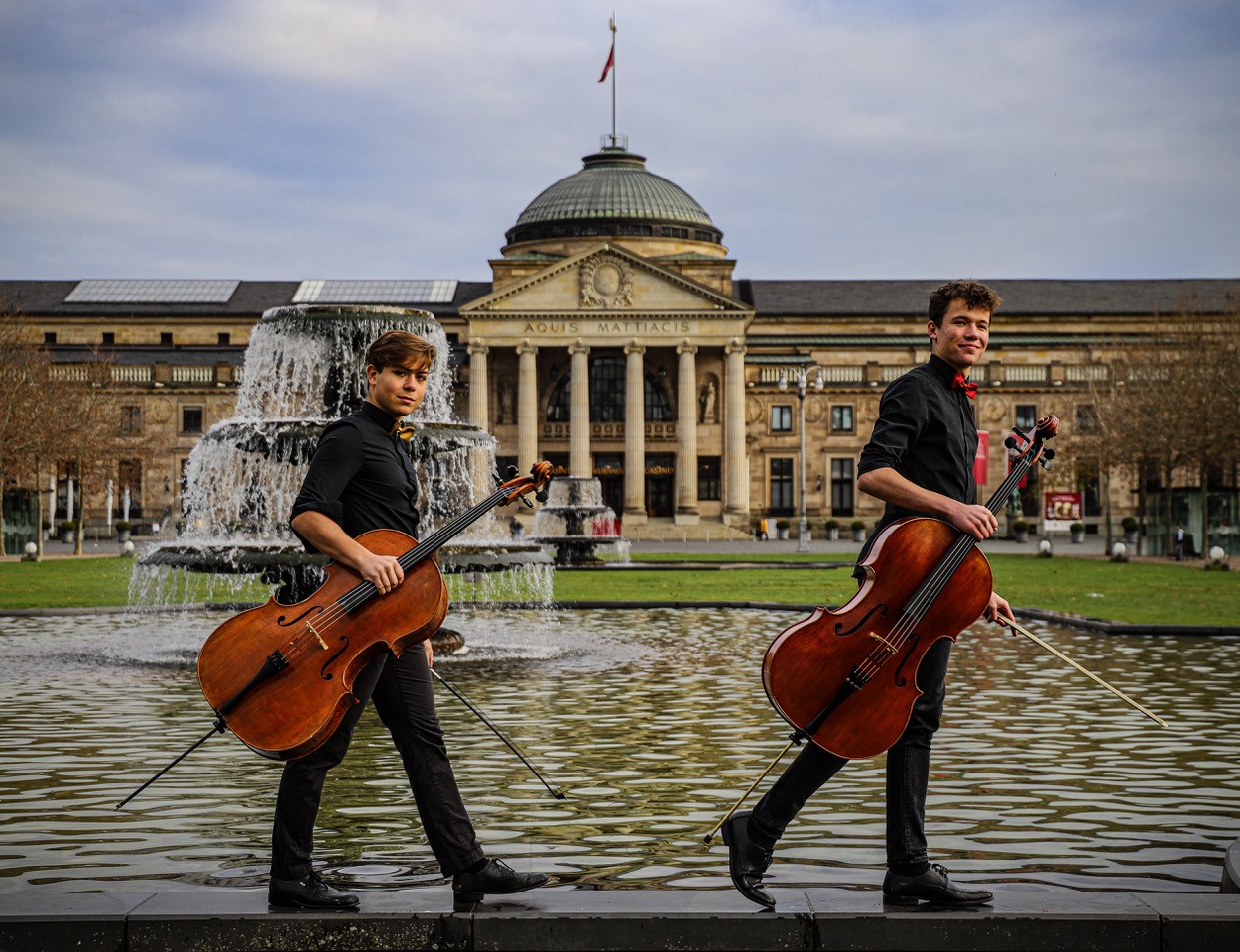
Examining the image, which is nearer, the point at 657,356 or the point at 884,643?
the point at 884,643

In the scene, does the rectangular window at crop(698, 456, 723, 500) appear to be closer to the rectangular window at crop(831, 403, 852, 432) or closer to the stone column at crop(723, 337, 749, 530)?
the stone column at crop(723, 337, 749, 530)

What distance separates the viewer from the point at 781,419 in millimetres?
97938

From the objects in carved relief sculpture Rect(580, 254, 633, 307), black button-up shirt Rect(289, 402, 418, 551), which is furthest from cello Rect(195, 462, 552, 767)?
carved relief sculpture Rect(580, 254, 633, 307)

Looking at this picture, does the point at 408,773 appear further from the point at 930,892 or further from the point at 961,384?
the point at 961,384

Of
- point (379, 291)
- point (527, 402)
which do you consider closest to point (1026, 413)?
point (527, 402)

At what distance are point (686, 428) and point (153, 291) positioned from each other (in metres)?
41.9

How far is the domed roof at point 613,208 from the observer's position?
10431 cm

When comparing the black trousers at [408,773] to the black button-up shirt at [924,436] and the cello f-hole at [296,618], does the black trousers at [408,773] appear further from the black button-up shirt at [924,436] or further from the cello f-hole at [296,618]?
the black button-up shirt at [924,436]

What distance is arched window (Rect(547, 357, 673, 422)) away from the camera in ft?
326

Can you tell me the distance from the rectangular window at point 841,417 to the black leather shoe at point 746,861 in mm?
90883

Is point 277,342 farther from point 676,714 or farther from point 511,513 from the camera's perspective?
point 511,513

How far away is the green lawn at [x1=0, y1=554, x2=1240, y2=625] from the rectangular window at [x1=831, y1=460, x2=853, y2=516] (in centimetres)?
4863

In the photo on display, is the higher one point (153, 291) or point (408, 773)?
point (153, 291)

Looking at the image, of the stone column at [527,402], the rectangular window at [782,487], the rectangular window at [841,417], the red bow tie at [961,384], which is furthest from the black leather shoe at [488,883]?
the rectangular window at [782,487]
